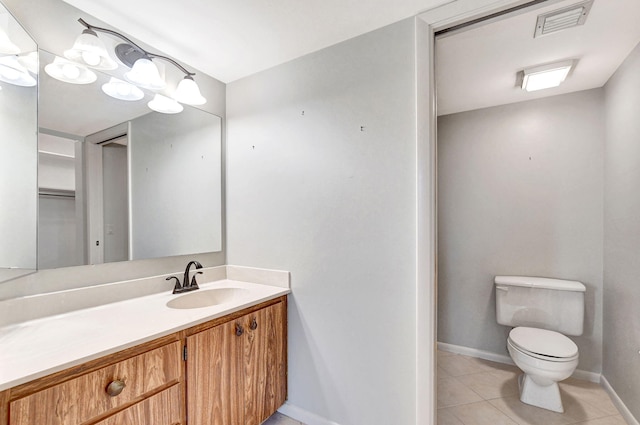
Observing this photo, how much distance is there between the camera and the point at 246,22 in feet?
4.66

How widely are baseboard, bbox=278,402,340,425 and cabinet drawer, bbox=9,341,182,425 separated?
2.83 feet

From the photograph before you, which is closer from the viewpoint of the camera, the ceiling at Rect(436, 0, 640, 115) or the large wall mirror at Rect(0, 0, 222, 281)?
the large wall mirror at Rect(0, 0, 222, 281)

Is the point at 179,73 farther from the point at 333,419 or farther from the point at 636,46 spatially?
the point at 636,46

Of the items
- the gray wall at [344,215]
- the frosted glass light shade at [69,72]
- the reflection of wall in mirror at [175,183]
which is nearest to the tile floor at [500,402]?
the gray wall at [344,215]

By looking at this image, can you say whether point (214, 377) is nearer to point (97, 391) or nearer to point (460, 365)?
point (97, 391)

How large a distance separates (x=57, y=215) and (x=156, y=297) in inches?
24.4

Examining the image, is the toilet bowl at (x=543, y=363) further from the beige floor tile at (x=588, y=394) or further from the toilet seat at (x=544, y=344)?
the beige floor tile at (x=588, y=394)

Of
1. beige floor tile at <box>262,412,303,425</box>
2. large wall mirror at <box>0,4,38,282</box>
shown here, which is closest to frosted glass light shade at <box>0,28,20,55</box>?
large wall mirror at <box>0,4,38,282</box>

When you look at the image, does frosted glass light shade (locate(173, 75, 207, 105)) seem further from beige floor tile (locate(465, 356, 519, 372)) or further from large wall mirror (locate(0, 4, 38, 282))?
beige floor tile (locate(465, 356, 519, 372))

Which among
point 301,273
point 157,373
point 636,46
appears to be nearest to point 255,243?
point 301,273

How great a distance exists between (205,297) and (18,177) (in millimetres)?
1041

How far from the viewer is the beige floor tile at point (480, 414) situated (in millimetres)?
1691

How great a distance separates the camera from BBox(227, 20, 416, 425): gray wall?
1.39m

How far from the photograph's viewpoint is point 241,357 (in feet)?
4.62
